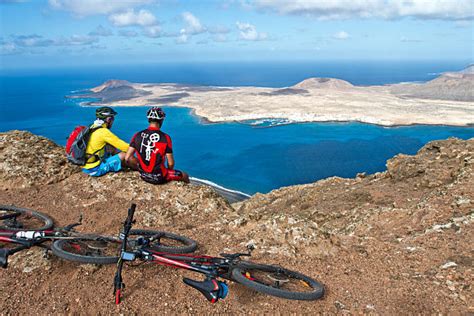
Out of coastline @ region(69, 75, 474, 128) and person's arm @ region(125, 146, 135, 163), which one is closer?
person's arm @ region(125, 146, 135, 163)

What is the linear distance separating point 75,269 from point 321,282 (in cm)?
404

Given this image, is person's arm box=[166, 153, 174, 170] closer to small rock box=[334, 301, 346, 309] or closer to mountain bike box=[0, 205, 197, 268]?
mountain bike box=[0, 205, 197, 268]

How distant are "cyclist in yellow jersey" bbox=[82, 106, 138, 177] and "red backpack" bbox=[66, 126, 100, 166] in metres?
0.10

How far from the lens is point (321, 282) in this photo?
19.0 ft

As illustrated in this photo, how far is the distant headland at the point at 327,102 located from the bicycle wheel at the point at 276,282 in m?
106

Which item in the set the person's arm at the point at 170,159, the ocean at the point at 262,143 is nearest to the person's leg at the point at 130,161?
the person's arm at the point at 170,159

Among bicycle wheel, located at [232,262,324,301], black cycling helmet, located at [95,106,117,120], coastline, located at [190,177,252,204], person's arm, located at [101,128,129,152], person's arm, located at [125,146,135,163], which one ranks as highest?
black cycling helmet, located at [95,106,117,120]

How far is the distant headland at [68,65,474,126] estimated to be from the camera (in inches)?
4385

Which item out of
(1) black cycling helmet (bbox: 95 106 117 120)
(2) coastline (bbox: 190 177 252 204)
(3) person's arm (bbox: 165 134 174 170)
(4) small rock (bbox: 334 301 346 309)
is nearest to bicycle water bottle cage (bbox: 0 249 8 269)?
(3) person's arm (bbox: 165 134 174 170)

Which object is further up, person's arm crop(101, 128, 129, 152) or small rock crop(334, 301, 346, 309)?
person's arm crop(101, 128, 129, 152)

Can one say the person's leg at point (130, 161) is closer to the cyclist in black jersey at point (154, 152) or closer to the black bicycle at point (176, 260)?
the cyclist in black jersey at point (154, 152)

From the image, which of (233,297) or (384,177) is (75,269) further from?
(384,177)

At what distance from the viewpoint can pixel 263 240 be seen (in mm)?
7227

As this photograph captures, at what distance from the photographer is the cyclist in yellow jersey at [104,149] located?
8.96 m
